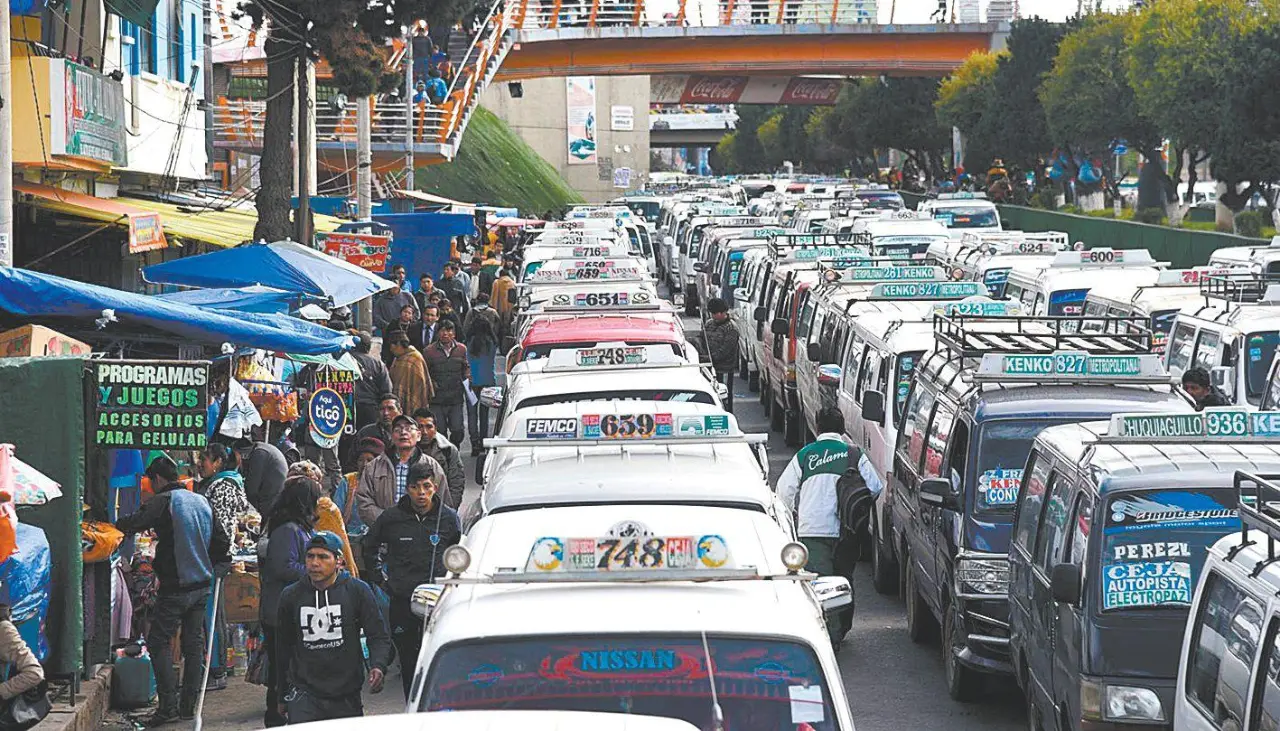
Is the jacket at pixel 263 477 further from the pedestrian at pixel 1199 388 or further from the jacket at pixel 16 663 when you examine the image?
the pedestrian at pixel 1199 388

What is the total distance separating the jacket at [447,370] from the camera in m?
19.9

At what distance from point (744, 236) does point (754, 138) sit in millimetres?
138865

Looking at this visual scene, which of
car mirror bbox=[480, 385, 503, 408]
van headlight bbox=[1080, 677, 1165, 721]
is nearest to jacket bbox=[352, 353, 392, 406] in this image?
car mirror bbox=[480, 385, 503, 408]

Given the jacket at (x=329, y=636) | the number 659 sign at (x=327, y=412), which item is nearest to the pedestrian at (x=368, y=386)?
the number 659 sign at (x=327, y=412)

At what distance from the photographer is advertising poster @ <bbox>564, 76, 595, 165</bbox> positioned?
99500 mm

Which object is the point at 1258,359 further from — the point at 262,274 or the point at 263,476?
the point at 262,274

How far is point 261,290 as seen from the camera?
17.0 meters

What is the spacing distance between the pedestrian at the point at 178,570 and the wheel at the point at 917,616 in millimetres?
4525

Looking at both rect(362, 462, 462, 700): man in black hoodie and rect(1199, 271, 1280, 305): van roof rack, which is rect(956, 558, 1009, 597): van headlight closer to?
rect(362, 462, 462, 700): man in black hoodie

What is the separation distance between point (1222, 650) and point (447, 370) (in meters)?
13.3

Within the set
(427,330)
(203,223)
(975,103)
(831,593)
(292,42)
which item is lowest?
(427,330)

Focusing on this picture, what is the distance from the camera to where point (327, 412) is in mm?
15953

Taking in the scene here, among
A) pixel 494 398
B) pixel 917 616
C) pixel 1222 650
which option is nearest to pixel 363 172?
pixel 494 398

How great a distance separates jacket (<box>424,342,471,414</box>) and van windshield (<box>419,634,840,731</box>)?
13.8 meters
